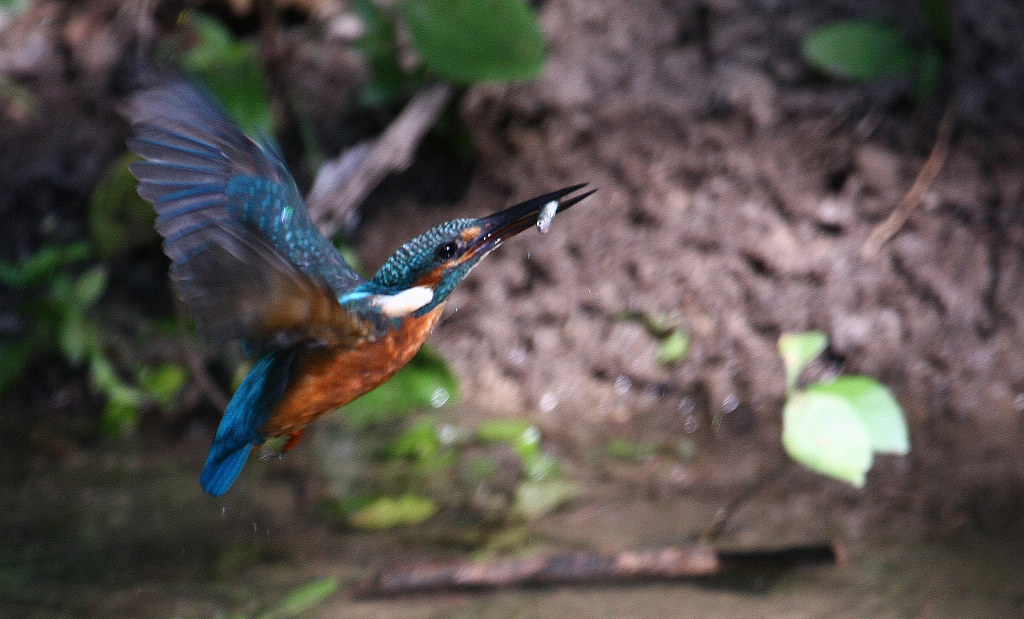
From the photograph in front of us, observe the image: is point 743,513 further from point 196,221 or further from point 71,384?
point 71,384

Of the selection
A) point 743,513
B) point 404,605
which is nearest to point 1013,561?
point 743,513

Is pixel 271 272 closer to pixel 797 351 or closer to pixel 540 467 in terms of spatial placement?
pixel 797 351

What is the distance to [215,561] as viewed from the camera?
2779mm

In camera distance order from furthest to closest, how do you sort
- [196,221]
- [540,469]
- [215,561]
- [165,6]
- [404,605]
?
[165,6]
[540,469]
[215,561]
[404,605]
[196,221]

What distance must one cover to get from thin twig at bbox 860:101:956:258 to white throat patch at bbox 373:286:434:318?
232cm

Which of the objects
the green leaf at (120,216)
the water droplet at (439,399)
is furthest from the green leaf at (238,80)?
the water droplet at (439,399)

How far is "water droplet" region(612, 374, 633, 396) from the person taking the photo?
11.5 feet

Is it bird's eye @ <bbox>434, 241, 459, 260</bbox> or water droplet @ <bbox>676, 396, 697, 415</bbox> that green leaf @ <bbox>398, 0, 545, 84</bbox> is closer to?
water droplet @ <bbox>676, 396, 697, 415</bbox>

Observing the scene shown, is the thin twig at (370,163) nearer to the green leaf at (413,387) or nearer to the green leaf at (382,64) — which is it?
the green leaf at (382,64)

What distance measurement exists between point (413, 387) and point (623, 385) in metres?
0.81

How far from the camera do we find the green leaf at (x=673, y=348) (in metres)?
3.47

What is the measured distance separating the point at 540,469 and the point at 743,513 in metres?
0.65

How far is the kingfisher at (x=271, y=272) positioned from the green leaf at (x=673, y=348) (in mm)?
1821

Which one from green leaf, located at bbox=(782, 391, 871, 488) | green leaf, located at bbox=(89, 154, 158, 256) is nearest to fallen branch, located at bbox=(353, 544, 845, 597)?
green leaf, located at bbox=(782, 391, 871, 488)
